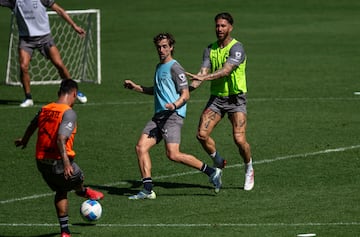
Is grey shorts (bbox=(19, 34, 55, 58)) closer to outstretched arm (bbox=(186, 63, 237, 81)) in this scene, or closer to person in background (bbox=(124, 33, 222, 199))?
person in background (bbox=(124, 33, 222, 199))

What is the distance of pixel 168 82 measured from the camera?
15.8m

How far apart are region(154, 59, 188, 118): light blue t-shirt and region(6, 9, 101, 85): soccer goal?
12148 millimetres

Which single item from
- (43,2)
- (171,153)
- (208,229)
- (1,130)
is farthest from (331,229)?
(43,2)

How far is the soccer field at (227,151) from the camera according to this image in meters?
14.4

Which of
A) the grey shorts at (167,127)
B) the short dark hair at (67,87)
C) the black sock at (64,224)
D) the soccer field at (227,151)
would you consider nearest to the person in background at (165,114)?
the grey shorts at (167,127)

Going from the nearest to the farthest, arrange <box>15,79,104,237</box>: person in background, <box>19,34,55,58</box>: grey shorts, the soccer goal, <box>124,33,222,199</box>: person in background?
<box>15,79,104,237</box>: person in background, <box>124,33,222,199</box>: person in background, <box>19,34,55,58</box>: grey shorts, the soccer goal

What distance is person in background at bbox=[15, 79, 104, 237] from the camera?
513 inches

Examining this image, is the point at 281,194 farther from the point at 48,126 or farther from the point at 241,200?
the point at 48,126

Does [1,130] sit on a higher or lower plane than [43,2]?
lower

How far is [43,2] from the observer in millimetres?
24500

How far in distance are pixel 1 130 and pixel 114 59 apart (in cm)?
1144

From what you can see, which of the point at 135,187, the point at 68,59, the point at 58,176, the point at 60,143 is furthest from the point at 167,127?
the point at 68,59

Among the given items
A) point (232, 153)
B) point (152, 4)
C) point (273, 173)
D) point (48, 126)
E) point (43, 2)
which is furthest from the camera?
point (152, 4)

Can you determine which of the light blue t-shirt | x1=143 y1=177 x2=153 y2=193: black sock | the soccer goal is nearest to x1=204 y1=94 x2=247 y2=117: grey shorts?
the light blue t-shirt
